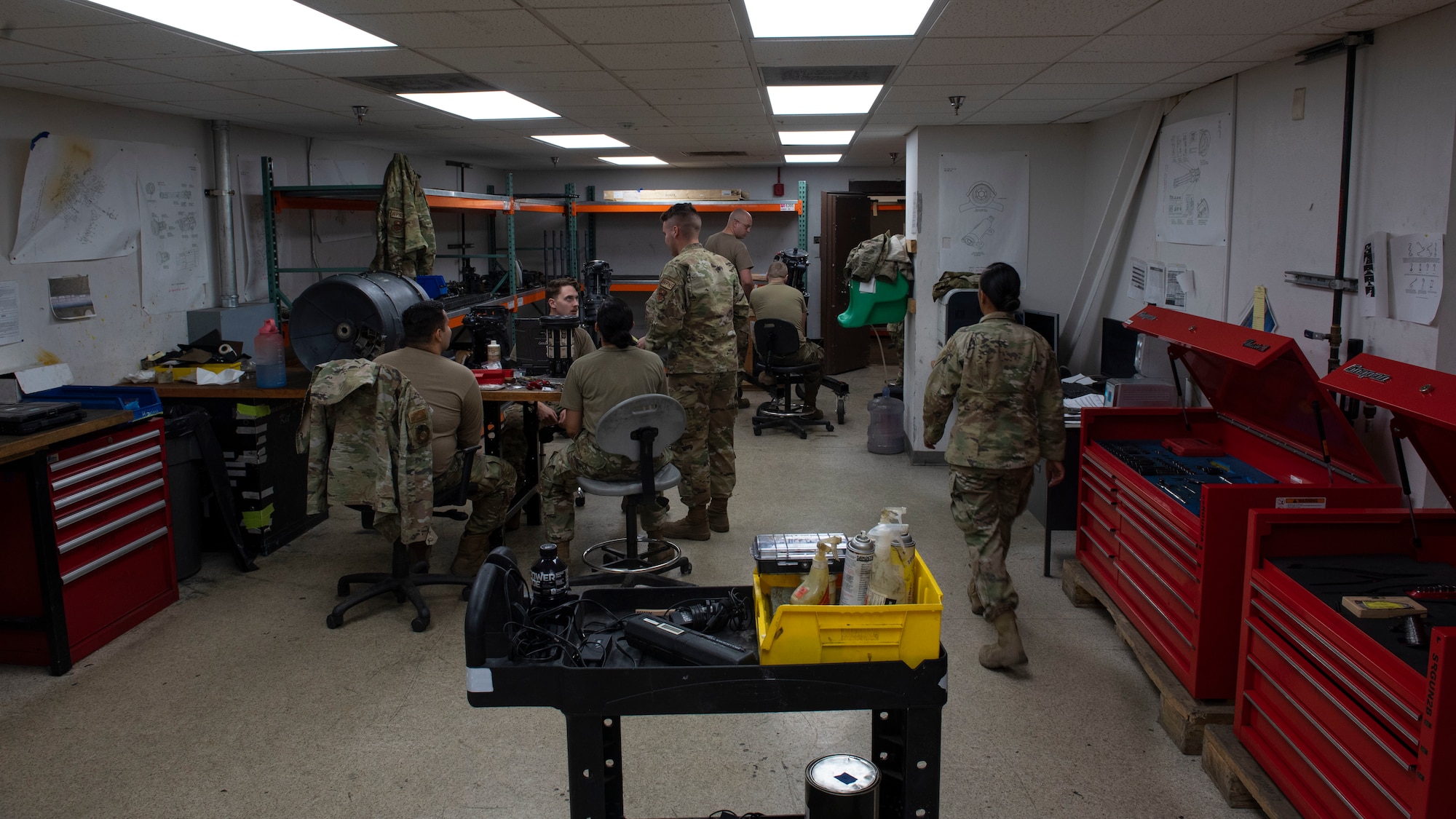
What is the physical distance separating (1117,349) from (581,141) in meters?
4.32

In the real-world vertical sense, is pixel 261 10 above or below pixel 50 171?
above

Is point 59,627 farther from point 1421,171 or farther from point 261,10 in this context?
point 1421,171

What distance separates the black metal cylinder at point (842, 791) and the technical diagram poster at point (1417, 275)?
7.36 ft

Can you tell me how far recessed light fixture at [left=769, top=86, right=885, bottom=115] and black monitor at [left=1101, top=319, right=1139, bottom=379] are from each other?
72.2 inches

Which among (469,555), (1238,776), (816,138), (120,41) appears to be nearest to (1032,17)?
(1238,776)

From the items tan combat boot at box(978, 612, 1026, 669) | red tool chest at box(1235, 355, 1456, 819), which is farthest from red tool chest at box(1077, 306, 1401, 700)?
tan combat boot at box(978, 612, 1026, 669)

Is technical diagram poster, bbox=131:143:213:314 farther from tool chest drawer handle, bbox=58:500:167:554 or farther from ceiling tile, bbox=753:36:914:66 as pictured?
ceiling tile, bbox=753:36:914:66

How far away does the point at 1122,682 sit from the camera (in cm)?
338

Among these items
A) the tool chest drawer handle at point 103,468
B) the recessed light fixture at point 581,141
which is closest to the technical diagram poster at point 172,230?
the tool chest drawer handle at point 103,468

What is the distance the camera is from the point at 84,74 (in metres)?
3.94

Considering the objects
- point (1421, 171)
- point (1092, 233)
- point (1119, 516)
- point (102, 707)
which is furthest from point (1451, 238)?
point (102, 707)

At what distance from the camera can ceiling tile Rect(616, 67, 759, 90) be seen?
13.6 feet

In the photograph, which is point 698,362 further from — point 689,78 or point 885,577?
point 885,577

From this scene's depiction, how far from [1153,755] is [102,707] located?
3441 millimetres
